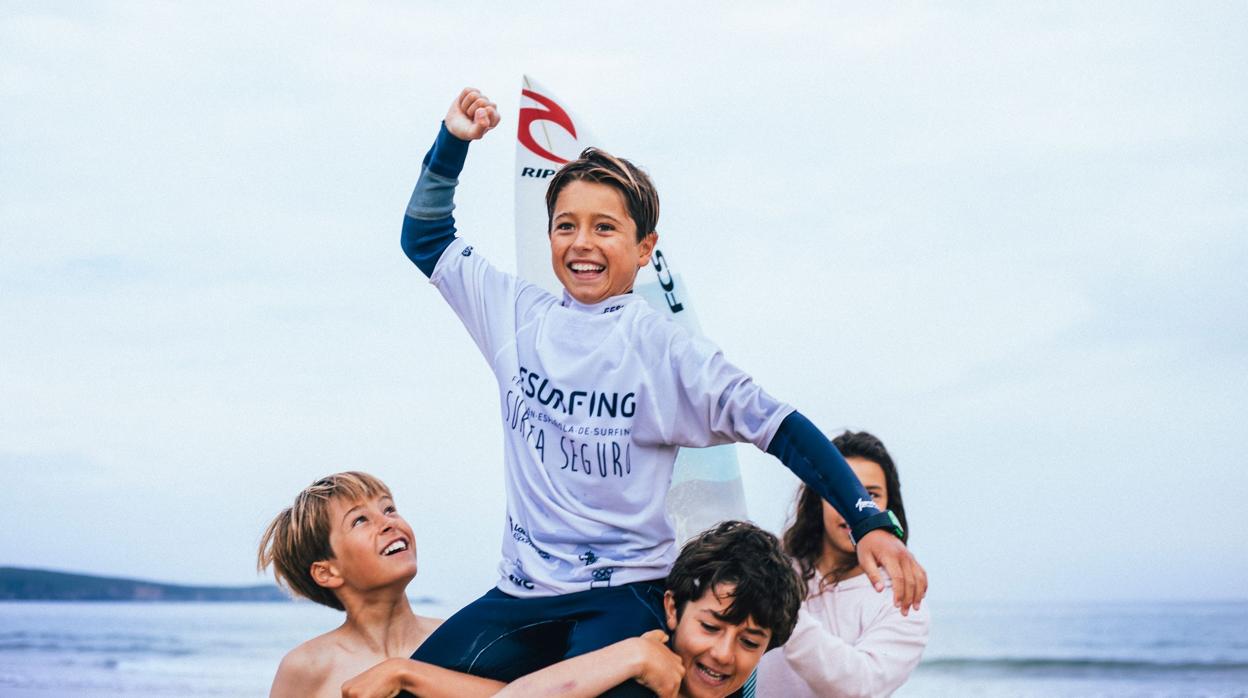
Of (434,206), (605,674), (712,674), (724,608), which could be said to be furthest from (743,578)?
(434,206)

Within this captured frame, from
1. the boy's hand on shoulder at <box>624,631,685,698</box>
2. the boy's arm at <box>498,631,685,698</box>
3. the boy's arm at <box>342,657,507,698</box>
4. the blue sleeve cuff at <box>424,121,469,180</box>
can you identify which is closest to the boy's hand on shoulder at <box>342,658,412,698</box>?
the boy's arm at <box>342,657,507,698</box>

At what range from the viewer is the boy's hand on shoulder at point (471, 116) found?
2.65 meters

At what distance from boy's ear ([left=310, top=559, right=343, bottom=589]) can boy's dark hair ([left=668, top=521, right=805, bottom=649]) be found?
1.16 meters

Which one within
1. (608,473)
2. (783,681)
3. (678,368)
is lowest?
(783,681)

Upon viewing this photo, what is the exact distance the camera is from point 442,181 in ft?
8.90

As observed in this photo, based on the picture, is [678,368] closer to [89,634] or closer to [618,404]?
[618,404]

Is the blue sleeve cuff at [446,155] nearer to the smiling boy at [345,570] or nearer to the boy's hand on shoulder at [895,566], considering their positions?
the smiling boy at [345,570]

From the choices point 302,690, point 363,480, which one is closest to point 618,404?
A: point 363,480

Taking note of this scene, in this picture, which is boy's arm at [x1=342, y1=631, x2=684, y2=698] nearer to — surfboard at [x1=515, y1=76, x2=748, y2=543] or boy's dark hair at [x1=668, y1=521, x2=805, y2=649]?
boy's dark hair at [x1=668, y1=521, x2=805, y2=649]

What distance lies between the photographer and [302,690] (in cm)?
332

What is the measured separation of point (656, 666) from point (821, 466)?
48 cm

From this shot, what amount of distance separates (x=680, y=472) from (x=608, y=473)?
5.18 feet

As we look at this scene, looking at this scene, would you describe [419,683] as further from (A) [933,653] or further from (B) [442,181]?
(A) [933,653]

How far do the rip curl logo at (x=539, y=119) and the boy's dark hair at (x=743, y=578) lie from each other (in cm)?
232
